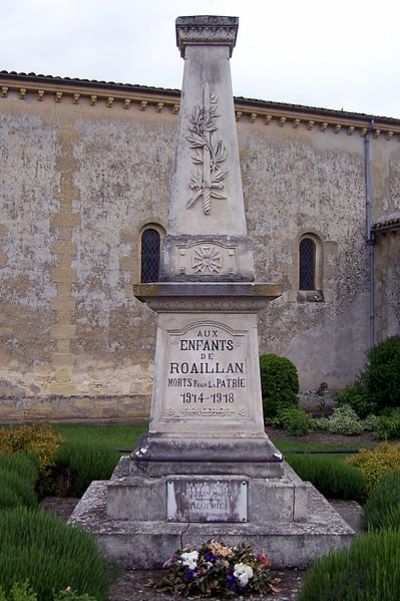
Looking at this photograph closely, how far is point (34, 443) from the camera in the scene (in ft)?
29.3

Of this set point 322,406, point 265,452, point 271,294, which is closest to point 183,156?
point 271,294

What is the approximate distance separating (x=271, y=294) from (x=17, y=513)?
109 inches

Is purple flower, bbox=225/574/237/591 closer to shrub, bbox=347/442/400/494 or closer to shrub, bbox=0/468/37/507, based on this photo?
shrub, bbox=0/468/37/507

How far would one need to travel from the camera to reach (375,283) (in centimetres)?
2047

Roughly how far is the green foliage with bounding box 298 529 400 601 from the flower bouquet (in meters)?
0.97

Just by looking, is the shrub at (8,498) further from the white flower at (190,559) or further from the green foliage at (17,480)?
the white flower at (190,559)

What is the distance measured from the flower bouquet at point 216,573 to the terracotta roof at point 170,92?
14567 millimetres

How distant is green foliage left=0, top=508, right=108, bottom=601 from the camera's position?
3912 millimetres

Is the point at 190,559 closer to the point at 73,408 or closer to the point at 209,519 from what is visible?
the point at 209,519

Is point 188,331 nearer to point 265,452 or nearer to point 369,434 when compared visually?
point 265,452

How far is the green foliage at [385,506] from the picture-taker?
223 inches

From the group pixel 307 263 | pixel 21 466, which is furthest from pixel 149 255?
pixel 21 466

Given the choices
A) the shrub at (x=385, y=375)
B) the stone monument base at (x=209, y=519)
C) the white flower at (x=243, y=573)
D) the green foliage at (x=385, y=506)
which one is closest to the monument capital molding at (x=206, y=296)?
the stone monument base at (x=209, y=519)

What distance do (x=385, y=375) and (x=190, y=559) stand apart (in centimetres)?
1188
